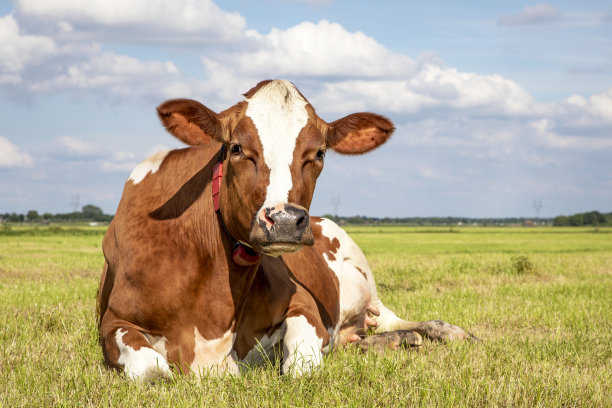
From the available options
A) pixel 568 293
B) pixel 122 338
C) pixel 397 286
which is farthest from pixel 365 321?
pixel 568 293

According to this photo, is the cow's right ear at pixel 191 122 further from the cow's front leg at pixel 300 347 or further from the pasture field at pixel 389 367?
the pasture field at pixel 389 367

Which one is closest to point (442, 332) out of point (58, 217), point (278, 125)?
point (278, 125)

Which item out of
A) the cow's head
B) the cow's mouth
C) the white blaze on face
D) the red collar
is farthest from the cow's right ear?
the cow's mouth

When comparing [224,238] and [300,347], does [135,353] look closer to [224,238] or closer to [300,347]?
[224,238]

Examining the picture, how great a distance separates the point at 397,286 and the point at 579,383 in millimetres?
8815

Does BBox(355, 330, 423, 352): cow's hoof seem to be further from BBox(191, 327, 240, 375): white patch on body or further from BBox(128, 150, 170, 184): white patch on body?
BBox(128, 150, 170, 184): white patch on body

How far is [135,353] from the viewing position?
5.21m

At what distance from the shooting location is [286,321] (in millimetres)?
5988

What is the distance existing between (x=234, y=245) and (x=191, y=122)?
44.6 inches

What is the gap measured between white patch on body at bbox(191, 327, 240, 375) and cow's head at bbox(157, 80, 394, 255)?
0.96m

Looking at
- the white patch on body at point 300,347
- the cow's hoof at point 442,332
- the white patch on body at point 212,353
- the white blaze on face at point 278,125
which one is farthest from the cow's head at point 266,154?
the cow's hoof at point 442,332

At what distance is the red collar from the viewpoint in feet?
17.8

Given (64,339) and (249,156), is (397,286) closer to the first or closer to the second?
(64,339)

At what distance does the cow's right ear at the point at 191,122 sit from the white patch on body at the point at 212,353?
1660mm
